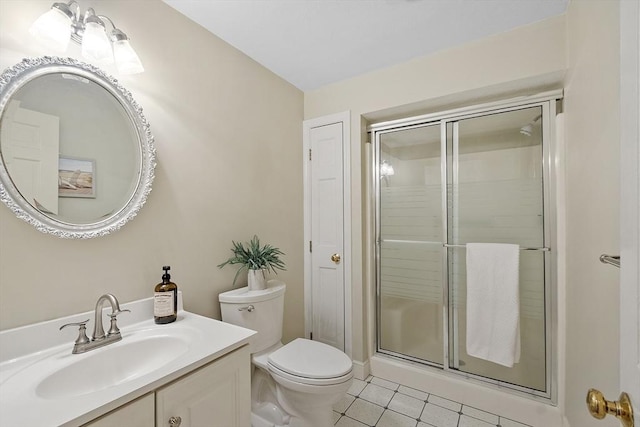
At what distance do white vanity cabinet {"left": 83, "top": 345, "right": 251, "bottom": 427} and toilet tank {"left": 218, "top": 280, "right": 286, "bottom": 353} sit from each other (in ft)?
1.35

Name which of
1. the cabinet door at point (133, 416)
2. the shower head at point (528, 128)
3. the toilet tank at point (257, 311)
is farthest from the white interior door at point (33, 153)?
the shower head at point (528, 128)

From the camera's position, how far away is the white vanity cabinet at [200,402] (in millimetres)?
771

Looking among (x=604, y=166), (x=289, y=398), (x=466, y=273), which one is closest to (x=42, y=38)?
(x=289, y=398)

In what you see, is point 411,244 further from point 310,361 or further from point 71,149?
point 71,149

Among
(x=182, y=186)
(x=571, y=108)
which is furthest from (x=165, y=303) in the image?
(x=571, y=108)

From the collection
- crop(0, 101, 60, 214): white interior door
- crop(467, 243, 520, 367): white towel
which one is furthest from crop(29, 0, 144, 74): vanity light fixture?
crop(467, 243, 520, 367): white towel

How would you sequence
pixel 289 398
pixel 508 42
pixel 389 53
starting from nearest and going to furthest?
pixel 289 398 < pixel 508 42 < pixel 389 53

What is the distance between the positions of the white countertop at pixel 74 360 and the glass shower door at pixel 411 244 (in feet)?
4.61

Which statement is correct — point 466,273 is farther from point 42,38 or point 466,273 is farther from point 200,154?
point 42,38

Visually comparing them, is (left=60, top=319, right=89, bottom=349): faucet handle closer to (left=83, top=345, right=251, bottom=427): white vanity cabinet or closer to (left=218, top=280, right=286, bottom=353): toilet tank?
(left=83, top=345, right=251, bottom=427): white vanity cabinet

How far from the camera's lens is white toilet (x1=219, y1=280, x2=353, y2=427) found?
4.61 feet

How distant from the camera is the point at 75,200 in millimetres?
1093

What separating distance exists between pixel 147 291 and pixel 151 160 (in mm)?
610

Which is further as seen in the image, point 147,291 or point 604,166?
point 147,291
